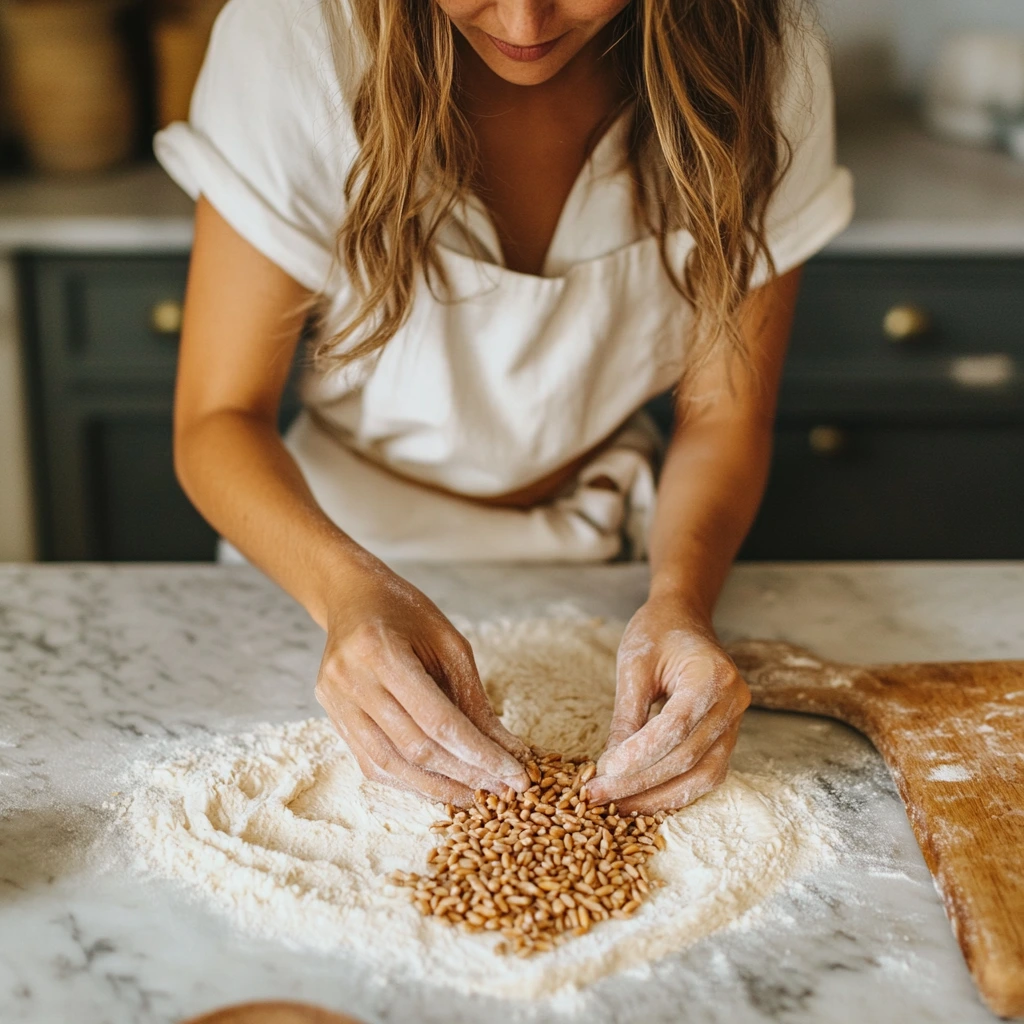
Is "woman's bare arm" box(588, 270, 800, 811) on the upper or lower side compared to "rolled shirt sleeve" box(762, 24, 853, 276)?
lower

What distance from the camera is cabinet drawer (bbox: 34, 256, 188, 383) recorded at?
5.74 ft

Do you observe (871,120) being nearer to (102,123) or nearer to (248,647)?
(102,123)

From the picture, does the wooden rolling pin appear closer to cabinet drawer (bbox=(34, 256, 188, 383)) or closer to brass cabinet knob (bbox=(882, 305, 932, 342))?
brass cabinet knob (bbox=(882, 305, 932, 342))

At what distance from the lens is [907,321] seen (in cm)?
179

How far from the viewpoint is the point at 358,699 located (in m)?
0.88

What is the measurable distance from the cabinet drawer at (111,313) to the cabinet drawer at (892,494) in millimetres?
975

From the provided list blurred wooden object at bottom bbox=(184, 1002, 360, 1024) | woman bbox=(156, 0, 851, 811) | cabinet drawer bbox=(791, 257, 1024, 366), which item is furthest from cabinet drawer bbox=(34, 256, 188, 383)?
blurred wooden object at bottom bbox=(184, 1002, 360, 1024)

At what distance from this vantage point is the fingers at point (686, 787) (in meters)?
0.89

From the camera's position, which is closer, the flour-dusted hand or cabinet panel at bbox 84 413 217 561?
the flour-dusted hand

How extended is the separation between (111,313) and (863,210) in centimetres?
115

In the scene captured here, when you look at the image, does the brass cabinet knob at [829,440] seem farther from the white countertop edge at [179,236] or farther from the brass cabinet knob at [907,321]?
the white countertop edge at [179,236]

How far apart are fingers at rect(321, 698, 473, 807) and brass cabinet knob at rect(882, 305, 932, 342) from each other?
3.94 feet

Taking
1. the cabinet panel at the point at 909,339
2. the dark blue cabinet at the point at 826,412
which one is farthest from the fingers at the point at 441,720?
the cabinet panel at the point at 909,339

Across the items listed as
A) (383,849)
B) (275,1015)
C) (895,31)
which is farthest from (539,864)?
(895,31)
